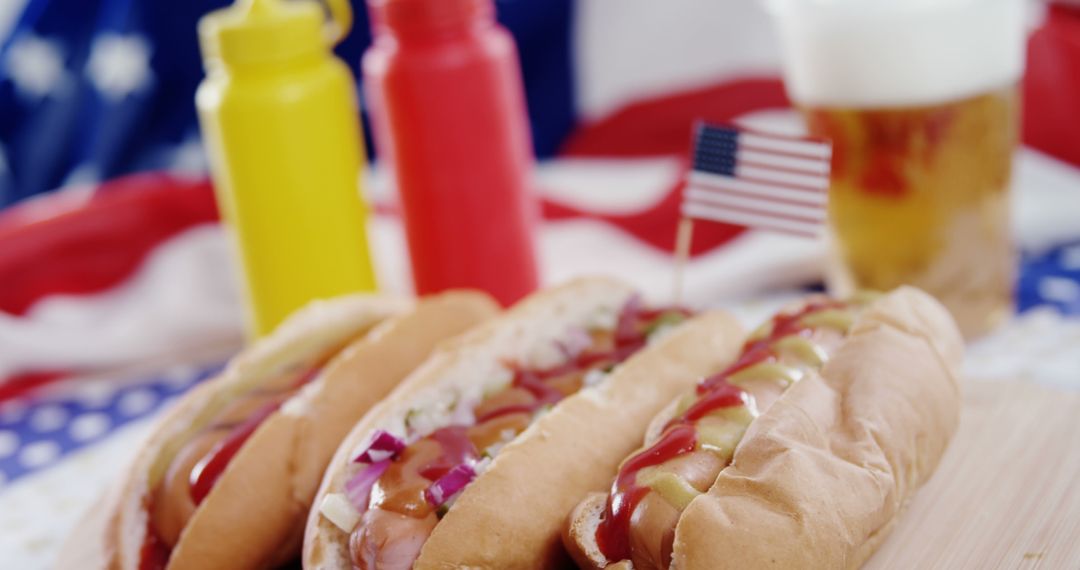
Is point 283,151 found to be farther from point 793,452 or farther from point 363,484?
point 793,452

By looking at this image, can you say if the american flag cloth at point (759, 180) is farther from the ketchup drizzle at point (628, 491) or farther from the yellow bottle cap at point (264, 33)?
the yellow bottle cap at point (264, 33)

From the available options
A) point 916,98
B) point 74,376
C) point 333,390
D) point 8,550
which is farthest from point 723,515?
point 74,376

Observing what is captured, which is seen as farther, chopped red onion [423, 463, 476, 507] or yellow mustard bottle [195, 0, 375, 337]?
yellow mustard bottle [195, 0, 375, 337]

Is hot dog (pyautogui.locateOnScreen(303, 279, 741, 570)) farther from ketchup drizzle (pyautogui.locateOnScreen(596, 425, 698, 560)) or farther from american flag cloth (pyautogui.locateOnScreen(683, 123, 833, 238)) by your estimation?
american flag cloth (pyautogui.locateOnScreen(683, 123, 833, 238))

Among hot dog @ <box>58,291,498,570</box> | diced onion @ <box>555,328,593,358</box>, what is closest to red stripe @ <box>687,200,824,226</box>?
diced onion @ <box>555,328,593,358</box>

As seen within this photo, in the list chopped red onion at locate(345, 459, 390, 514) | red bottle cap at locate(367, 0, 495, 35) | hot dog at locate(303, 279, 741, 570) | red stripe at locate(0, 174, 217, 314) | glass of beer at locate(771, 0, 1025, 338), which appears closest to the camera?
hot dog at locate(303, 279, 741, 570)

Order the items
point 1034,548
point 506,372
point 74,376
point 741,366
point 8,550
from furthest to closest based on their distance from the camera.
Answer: point 74,376
point 8,550
point 506,372
point 741,366
point 1034,548

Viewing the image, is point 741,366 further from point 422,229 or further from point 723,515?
point 422,229
